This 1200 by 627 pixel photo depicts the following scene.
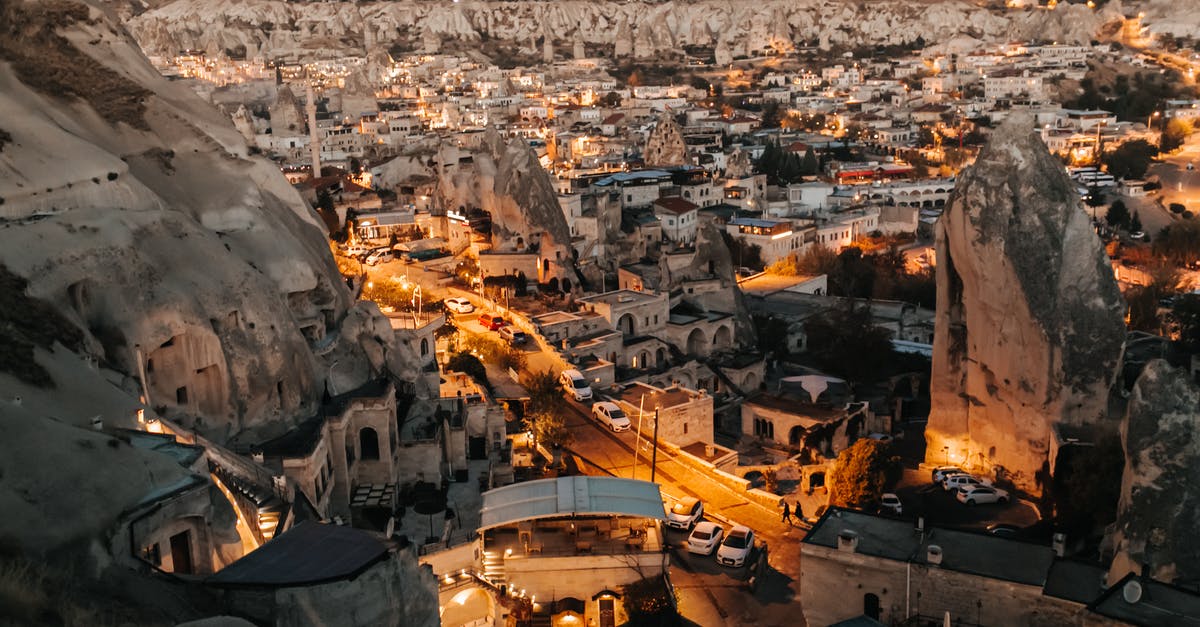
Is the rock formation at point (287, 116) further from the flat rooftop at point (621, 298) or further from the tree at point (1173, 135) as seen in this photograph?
the tree at point (1173, 135)

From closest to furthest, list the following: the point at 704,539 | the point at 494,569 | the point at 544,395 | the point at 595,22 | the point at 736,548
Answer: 1. the point at 494,569
2. the point at 736,548
3. the point at 704,539
4. the point at 544,395
5. the point at 595,22

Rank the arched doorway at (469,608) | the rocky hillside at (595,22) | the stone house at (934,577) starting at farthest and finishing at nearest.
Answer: the rocky hillside at (595,22) → the stone house at (934,577) → the arched doorway at (469,608)

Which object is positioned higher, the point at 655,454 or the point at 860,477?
the point at 655,454

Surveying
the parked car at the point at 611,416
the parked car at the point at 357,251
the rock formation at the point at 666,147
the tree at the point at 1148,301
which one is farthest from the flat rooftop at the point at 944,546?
the rock formation at the point at 666,147

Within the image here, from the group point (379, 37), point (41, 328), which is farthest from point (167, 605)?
point (379, 37)

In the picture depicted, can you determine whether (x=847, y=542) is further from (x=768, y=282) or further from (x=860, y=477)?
(x=768, y=282)

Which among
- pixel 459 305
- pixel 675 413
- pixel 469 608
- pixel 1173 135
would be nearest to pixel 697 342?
pixel 459 305
